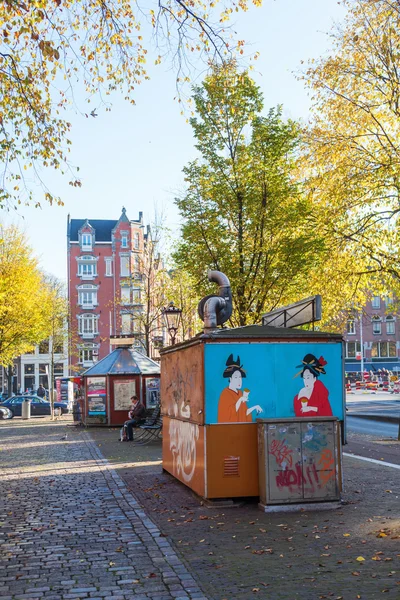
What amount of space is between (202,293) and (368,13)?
31.8ft

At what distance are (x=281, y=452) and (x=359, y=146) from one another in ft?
48.0

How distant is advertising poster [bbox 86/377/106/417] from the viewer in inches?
1286

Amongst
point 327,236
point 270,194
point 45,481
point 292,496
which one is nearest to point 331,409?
point 292,496

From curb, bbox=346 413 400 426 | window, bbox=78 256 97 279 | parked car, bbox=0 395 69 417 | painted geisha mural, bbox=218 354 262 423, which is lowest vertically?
parked car, bbox=0 395 69 417

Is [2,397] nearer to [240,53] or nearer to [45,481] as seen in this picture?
[45,481]

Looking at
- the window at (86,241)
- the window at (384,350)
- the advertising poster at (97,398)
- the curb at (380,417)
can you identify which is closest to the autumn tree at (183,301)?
the advertising poster at (97,398)

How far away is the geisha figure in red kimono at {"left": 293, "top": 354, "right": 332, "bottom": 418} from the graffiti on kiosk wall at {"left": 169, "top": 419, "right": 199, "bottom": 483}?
5.05 ft

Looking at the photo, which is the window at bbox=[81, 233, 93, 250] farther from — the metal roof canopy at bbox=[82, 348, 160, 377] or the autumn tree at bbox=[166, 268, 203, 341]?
the metal roof canopy at bbox=[82, 348, 160, 377]

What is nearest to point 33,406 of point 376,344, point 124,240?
point 124,240

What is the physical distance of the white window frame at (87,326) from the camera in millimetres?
88000

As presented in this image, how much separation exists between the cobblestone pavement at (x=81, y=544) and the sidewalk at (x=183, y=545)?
13mm

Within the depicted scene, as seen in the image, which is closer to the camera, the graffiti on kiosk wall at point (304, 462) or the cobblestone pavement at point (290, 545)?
the cobblestone pavement at point (290, 545)

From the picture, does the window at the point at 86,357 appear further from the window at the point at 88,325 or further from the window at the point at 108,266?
the window at the point at 108,266

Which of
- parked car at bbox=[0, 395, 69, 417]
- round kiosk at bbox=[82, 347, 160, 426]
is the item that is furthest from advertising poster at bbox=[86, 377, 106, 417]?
parked car at bbox=[0, 395, 69, 417]
